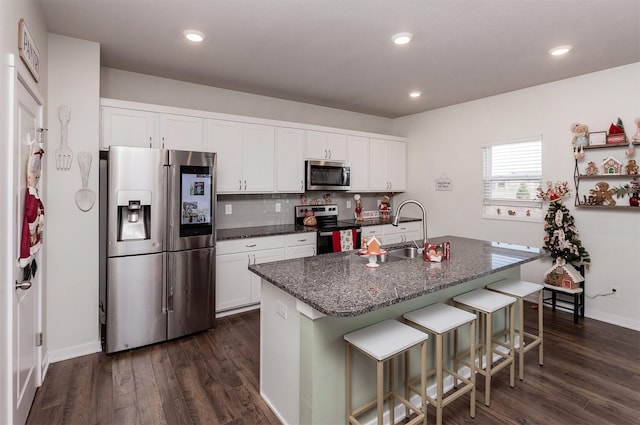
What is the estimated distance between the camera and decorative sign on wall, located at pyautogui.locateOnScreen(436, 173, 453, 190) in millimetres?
5012

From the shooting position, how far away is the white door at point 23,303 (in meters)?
1.80

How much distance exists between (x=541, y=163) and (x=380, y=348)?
3.55m

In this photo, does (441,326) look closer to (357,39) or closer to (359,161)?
(357,39)

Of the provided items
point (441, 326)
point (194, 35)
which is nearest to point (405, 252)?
point (441, 326)

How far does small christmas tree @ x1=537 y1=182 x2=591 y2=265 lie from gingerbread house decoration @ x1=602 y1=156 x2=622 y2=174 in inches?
15.4

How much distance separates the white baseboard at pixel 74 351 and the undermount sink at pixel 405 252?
2.63 metres

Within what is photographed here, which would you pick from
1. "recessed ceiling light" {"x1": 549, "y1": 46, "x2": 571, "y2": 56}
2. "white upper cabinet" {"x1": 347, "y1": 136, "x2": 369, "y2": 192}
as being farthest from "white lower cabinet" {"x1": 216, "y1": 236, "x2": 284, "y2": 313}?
"recessed ceiling light" {"x1": 549, "y1": 46, "x2": 571, "y2": 56}

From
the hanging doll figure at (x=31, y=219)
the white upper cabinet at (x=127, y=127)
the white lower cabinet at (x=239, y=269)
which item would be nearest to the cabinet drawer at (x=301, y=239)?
the white lower cabinet at (x=239, y=269)

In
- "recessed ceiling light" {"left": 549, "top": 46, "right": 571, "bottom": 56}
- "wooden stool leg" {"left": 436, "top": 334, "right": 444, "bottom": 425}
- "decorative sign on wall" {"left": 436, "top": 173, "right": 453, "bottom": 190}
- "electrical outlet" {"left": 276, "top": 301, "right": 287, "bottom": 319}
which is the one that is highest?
"recessed ceiling light" {"left": 549, "top": 46, "right": 571, "bottom": 56}

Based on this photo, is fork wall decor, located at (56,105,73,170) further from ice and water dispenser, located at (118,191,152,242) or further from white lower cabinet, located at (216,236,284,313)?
white lower cabinet, located at (216,236,284,313)

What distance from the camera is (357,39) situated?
9.19ft

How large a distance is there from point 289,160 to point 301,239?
1.03 m

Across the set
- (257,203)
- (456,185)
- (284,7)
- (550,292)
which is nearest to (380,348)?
(284,7)

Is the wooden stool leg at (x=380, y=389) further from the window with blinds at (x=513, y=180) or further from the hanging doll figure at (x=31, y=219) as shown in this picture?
the window with blinds at (x=513, y=180)
